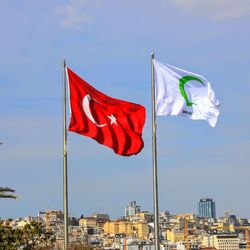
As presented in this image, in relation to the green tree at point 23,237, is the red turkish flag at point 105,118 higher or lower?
higher

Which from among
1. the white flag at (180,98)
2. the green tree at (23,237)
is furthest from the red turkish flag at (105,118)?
the green tree at (23,237)

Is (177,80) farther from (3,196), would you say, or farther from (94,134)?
(3,196)

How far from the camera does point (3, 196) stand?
30.5 meters

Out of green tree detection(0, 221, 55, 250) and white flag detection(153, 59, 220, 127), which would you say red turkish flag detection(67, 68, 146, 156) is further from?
green tree detection(0, 221, 55, 250)

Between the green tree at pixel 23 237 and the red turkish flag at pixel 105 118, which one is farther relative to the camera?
the green tree at pixel 23 237

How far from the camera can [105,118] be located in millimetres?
22891

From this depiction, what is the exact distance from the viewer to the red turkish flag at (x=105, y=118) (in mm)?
22594

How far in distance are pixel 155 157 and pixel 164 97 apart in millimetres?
1460

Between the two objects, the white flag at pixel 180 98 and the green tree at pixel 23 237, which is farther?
the green tree at pixel 23 237

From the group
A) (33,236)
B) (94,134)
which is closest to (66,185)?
(94,134)

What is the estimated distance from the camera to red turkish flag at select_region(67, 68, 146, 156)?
890 inches

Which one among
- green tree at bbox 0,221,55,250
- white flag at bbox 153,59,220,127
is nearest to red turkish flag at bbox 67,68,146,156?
white flag at bbox 153,59,220,127

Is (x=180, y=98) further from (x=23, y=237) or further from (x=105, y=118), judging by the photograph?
(x=23, y=237)

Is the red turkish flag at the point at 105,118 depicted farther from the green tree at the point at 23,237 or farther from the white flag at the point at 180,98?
the green tree at the point at 23,237
